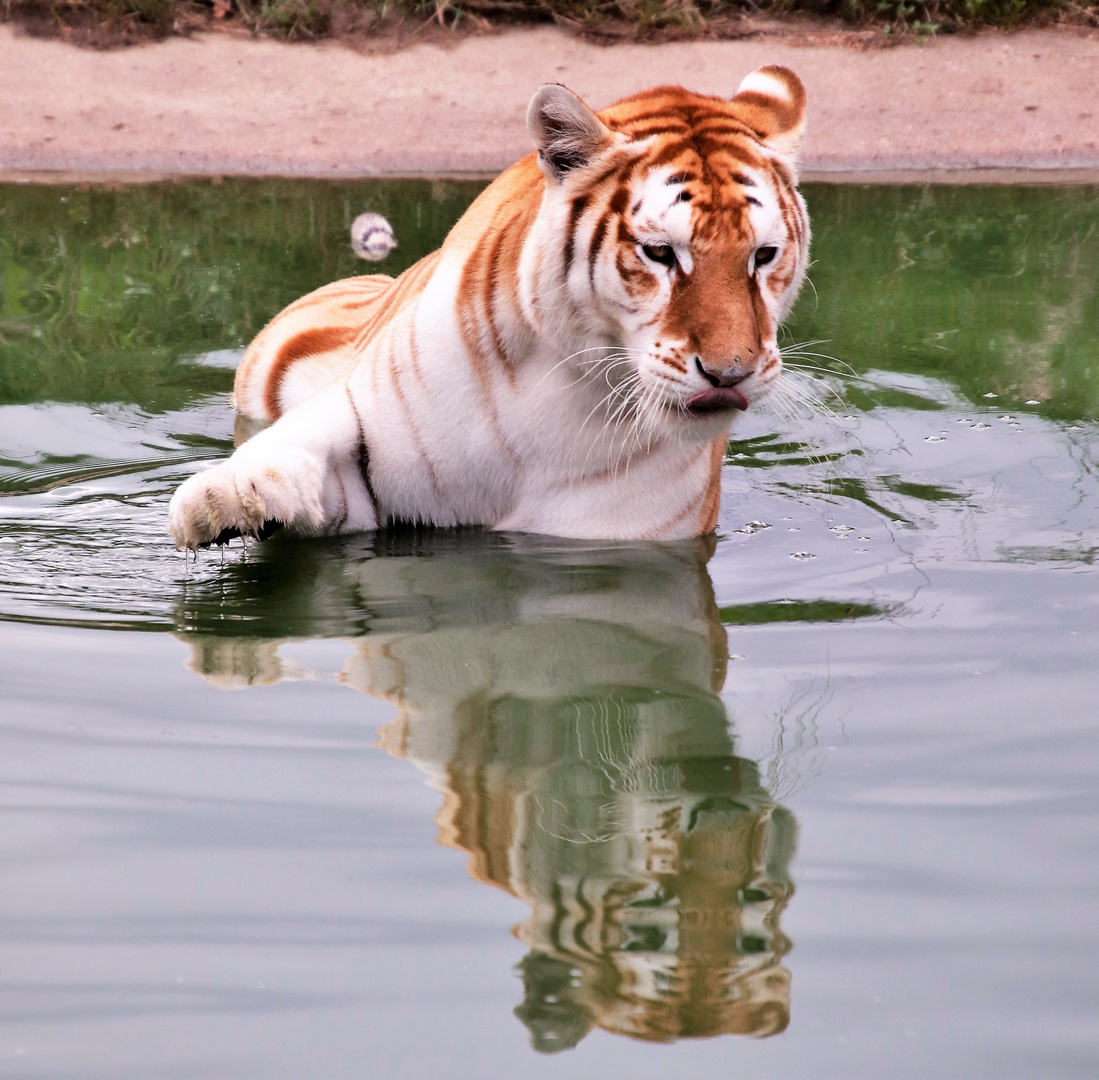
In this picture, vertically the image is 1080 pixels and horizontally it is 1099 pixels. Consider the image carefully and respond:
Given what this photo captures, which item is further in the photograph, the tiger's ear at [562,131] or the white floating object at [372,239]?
the white floating object at [372,239]

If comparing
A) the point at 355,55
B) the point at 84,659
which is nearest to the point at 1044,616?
the point at 84,659

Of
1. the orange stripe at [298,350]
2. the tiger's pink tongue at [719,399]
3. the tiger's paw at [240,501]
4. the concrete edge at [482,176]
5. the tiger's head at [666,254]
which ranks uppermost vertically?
the tiger's head at [666,254]

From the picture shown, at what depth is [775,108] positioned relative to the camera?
2.83m

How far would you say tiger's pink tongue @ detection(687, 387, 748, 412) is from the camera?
235 cm

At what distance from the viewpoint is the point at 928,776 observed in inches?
68.3

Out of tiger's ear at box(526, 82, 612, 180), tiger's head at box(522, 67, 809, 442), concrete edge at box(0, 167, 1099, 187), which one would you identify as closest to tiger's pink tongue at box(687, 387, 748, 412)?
tiger's head at box(522, 67, 809, 442)

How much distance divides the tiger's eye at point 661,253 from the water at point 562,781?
1.80 feet

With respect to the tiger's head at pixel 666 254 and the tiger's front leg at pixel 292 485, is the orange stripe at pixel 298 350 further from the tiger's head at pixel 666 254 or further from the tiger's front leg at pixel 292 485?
the tiger's head at pixel 666 254

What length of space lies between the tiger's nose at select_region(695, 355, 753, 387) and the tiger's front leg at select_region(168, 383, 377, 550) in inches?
27.7

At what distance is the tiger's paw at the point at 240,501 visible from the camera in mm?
2387

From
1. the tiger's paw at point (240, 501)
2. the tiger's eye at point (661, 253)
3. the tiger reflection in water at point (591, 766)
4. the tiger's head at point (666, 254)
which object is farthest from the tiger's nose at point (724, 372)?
the tiger's paw at point (240, 501)

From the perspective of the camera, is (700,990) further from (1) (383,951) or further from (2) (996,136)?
(2) (996,136)

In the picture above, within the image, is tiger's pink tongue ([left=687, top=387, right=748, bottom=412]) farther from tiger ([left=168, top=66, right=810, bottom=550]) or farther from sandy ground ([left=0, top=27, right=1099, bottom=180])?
sandy ground ([left=0, top=27, right=1099, bottom=180])

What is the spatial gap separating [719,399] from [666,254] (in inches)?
10.2
